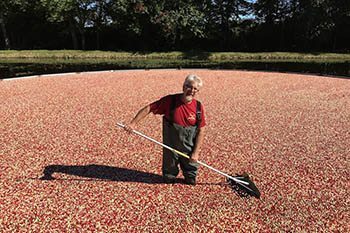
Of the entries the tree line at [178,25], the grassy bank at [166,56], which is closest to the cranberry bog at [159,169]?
the grassy bank at [166,56]

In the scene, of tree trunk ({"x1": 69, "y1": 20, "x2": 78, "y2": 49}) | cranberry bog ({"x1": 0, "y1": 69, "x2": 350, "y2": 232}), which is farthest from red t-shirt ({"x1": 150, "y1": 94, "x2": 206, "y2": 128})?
tree trunk ({"x1": 69, "y1": 20, "x2": 78, "y2": 49})

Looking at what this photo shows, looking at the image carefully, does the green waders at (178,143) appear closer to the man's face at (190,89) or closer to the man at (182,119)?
the man at (182,119)

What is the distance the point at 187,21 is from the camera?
36375mm

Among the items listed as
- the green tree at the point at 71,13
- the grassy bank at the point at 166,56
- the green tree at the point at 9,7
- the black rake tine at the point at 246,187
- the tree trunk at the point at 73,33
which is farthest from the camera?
the tree trunk at the point at 73,33

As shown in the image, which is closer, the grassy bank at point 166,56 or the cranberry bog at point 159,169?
the cranberry bog at point 159,169

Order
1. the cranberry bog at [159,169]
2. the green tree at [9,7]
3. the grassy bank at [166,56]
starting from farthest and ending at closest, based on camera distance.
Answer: the green tree at [9,7] → the grassy bank at [166,56] → the cranberry bog at [159,169]

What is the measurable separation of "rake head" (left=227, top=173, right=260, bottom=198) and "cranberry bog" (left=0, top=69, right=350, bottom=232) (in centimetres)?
9

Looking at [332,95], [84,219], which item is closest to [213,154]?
[84,219]

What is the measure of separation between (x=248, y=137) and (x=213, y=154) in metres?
1.49

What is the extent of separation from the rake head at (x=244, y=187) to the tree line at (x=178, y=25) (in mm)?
33537

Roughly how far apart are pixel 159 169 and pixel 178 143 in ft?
4.60

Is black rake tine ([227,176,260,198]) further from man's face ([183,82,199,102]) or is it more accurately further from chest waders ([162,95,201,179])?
man's face ([183,82,199,102])

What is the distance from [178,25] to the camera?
1441 inches

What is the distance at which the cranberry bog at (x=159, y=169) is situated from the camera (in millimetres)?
3742
